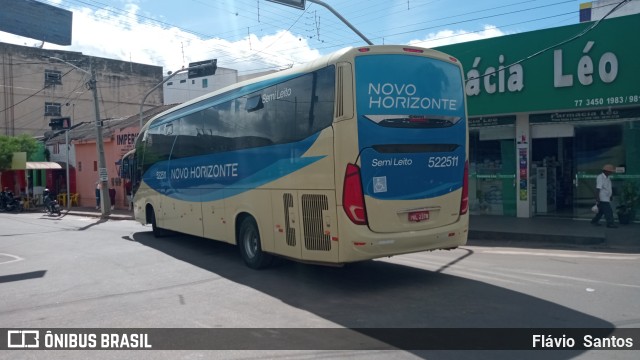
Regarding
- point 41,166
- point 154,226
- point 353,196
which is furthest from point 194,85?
point 353,196

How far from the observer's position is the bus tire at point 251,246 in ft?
33.3

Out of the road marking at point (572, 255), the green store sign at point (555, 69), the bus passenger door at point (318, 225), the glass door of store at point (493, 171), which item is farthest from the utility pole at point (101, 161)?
the bus passenger door at point (318, 225)

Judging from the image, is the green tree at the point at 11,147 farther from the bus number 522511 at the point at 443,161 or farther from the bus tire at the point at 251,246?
the bus number 522511 at the point at 443,161

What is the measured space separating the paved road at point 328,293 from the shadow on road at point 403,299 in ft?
0.05

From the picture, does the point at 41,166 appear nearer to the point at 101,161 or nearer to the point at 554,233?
the point at 101,161

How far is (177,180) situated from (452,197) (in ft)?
25.1

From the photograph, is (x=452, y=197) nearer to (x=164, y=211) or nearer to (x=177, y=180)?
(x=177, y=180)

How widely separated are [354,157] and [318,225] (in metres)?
1.27

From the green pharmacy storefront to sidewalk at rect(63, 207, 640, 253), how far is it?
122 cm

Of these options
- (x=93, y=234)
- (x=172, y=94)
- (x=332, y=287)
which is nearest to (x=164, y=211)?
(x=93, y=234)

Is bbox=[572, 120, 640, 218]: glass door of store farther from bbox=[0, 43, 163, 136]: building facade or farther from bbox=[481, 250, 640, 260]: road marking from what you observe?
bbox=[0, 43, 163, 136]: building facade

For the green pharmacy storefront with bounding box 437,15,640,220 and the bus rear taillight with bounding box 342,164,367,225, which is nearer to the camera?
Answer: the bus rear taillight with bounding box 342,164,367,225

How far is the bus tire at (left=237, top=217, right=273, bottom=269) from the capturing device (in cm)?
1014

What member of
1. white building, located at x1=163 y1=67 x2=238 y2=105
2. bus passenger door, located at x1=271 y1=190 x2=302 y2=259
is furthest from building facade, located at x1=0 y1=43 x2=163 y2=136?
bus passenger door, located at x1=271 y1=190 x2=302 y2=259
